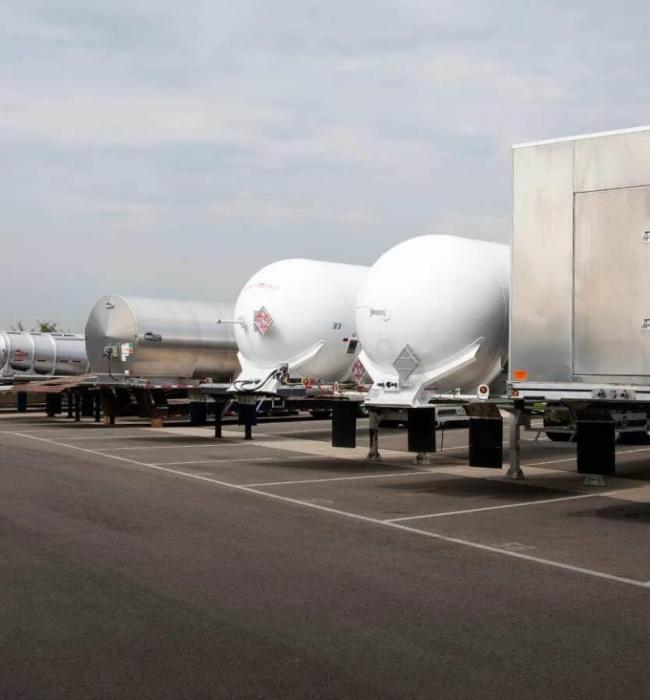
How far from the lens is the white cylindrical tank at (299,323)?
59.7ft

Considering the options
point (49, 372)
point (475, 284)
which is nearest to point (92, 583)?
point (475, 284)

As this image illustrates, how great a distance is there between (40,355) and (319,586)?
27.3m

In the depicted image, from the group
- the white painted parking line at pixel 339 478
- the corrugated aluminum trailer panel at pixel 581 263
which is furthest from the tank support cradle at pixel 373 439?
the corrugated aluminum trailer panel at pixel 581 263

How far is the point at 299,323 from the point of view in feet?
59.6

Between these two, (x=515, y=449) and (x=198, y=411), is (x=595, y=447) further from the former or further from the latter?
(x=198, y=411)

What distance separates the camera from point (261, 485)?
1316 cm

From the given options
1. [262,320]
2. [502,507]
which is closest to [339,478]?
[502,507]

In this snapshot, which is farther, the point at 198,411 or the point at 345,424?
the point at 198,411

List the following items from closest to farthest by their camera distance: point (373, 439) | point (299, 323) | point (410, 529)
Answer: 1. point (410, 529)
2. point (373, 439)
3. point (299, 323)

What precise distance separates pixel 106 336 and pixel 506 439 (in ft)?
32.9

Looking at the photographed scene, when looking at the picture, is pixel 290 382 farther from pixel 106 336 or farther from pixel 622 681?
pixel 622 681

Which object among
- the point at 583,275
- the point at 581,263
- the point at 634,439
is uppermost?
the point at 581,263

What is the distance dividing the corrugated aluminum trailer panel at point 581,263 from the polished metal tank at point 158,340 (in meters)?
14.4

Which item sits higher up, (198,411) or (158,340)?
(158,340)
